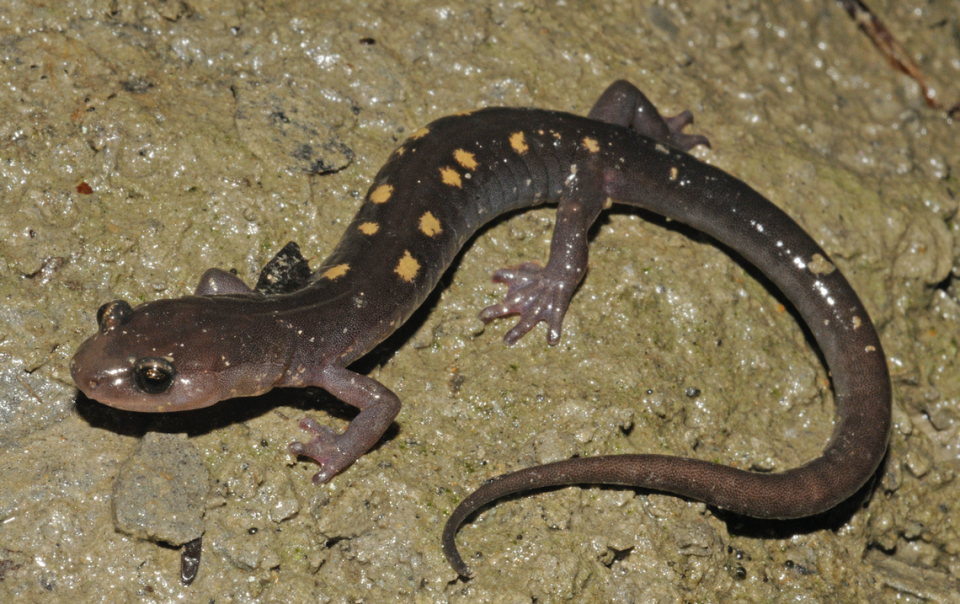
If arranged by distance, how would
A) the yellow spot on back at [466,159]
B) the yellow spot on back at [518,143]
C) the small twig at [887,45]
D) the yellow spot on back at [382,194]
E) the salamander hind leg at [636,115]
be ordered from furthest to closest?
the small twig at [887,45], the salamander hind leg at [636,115], the yellow spot on back at [518,143], the yellow spot on back at [466,159], the yellow spot on back at [382,194]

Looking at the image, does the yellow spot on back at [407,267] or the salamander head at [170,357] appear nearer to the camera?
the salamander head at [170,357]

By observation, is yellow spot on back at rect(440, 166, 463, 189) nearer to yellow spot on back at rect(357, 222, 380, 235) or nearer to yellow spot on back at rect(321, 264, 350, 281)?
yellow spot on back at rect(357, 222, 380, 235)

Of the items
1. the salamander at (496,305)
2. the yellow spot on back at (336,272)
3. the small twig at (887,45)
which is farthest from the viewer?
the small twig at (887,45)

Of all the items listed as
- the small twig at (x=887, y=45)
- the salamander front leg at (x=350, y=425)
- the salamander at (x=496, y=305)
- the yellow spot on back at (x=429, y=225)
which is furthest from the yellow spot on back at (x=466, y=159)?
the small twig at (x=887, y=45)

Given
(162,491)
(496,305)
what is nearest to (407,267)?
(496,305)

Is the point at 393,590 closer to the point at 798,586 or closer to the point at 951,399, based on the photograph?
the point at 798,586

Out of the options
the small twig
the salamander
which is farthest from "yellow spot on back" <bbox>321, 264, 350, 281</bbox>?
the small twig

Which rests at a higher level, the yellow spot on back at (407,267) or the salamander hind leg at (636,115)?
the salamander hind leg at (636,115)

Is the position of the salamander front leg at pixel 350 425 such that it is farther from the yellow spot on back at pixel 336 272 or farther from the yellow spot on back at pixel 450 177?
the yellow spot on back at pixel 450 177
